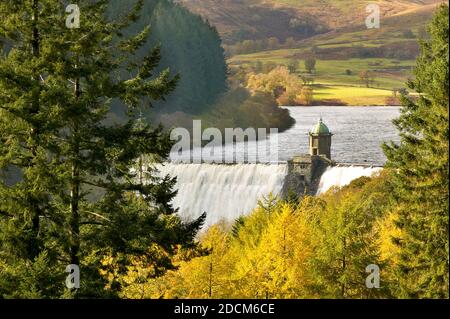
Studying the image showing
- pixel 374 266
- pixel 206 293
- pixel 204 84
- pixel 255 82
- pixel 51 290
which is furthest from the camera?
pixel 255 82

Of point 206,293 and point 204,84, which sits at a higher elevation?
point 204,84

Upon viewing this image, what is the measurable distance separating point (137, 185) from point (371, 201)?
3647 centimetres

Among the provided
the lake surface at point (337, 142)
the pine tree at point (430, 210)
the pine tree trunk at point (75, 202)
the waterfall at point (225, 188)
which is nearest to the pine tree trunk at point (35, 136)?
the pine tree trunk at point (75, 202)

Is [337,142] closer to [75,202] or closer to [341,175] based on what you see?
[341,175]

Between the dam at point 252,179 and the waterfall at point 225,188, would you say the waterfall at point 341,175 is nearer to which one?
the dam at point 252,179

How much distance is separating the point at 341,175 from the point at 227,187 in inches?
542

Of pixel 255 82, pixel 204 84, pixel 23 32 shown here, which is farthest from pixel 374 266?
pixel 255 82

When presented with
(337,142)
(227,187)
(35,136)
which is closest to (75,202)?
(35,136)

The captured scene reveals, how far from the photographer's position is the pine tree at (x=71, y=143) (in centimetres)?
2094

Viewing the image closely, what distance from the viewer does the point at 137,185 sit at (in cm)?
2277

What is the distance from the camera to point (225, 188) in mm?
91625

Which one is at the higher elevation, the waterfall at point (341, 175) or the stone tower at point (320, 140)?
the stone tower at point (320, 140)
